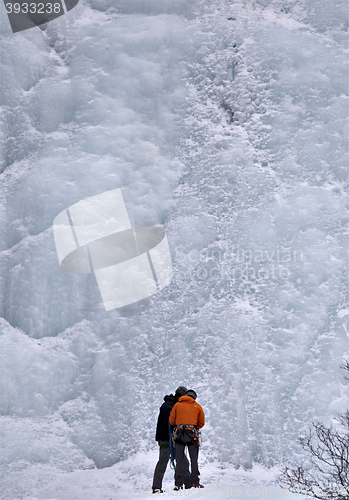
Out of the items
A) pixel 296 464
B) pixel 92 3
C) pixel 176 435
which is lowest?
pixel 296 464

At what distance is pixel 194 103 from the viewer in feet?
22.4

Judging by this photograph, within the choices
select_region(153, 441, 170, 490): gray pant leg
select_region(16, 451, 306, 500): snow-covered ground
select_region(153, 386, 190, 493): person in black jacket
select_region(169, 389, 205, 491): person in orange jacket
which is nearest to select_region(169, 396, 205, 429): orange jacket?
select_region(169, 389, 205, 491): person in orange jacket

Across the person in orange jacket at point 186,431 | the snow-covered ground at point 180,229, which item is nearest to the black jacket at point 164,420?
the person in orange jacket at point 186,431

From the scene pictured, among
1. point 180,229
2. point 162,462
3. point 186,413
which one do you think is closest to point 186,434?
point 186,413

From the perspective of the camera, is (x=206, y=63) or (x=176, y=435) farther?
(x=206, y=63)

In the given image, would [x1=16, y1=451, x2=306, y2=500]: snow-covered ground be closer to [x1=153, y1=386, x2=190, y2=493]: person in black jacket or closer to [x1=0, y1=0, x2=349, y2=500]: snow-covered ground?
[x1=0, y1=0, x2=349, y2=500]: snow-covered ground

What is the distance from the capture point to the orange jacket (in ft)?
12.9

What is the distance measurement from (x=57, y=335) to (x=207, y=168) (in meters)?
2.95

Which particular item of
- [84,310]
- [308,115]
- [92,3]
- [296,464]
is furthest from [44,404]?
[92,3]

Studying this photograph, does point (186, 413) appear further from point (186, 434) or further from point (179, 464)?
point (179, 464)

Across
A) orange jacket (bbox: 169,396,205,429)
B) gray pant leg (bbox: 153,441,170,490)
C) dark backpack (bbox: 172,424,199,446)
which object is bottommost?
gray pant leg (bbox: 153,441,170,490)

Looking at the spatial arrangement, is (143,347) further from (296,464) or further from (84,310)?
Result: (296,464)

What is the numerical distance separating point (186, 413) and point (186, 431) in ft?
0.46

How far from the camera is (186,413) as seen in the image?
3930 millimetres
